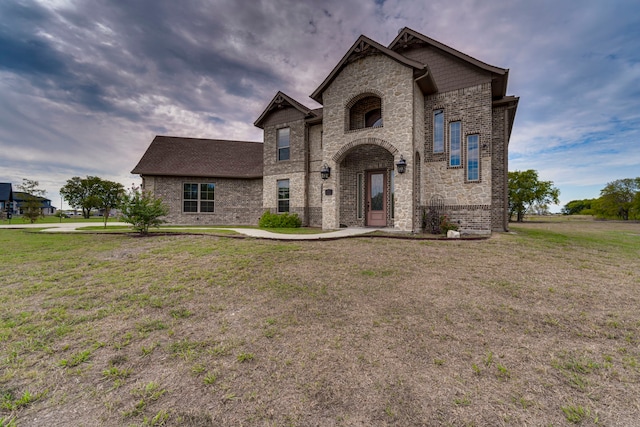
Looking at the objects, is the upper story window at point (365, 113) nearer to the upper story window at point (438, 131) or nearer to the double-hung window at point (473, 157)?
the upper story window at point (438, 131)

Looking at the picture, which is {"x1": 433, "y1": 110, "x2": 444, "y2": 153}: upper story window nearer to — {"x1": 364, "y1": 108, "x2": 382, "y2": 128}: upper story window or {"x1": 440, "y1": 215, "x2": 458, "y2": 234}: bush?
{"x1": 364, "y1": 108, "x2": 382, "y2": 128}: upper story window

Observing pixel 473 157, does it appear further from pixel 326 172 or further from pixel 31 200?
pixel 31 200

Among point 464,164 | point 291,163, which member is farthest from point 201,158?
point 464,164

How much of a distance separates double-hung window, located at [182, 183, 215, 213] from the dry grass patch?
11495 millimetres

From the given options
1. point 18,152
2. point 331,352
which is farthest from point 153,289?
point 18,152

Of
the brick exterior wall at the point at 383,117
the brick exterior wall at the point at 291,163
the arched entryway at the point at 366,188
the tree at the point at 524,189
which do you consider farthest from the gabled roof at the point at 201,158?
the tree at the point at 524,189

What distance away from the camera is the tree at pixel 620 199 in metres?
29.3

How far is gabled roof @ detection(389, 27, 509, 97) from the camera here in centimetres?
976

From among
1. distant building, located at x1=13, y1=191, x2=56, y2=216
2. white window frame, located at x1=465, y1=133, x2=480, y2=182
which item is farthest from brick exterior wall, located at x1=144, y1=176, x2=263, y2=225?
white window frame, located at x1=465, y1=133, x2=480, y2=182

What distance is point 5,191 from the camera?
40.1m

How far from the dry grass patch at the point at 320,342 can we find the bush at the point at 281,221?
24.3 feet

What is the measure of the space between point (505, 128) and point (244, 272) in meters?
12.0

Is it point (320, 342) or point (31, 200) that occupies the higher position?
point (31, 200)

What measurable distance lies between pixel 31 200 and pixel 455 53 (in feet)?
96.8
